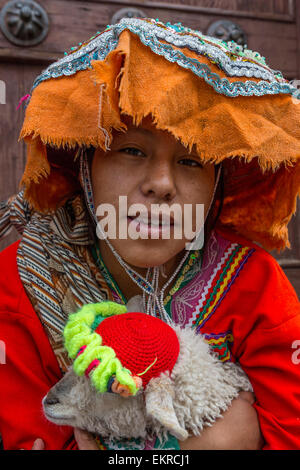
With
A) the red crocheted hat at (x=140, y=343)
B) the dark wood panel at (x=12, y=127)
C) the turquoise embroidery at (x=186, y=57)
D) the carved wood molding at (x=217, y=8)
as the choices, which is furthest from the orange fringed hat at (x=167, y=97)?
the carved wood molding at (x=217, y=8)

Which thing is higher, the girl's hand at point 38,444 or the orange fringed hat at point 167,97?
the orange fringed hat at point 167,97

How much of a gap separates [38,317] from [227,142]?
516mm

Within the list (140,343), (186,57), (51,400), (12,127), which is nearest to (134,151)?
(186,57)

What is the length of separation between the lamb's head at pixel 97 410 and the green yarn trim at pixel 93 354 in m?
0.04

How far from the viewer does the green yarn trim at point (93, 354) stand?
0.66 metres

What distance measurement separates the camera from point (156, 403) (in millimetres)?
688

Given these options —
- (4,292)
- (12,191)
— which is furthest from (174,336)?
(12,191)

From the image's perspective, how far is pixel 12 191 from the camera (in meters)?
1.58

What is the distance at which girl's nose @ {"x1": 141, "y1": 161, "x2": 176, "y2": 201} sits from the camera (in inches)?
34.0

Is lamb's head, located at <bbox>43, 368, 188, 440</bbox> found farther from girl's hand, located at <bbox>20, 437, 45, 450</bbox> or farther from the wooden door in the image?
the wooden door

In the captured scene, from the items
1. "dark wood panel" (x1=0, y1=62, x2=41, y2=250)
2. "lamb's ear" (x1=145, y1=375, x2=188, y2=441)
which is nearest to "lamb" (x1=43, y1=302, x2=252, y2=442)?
"lamb's ear" (x1=145, y1=375, x2=188, y2=441)

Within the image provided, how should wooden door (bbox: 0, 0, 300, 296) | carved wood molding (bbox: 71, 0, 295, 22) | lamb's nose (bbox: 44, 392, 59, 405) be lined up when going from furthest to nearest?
carved wood molding (bbox: 71, 0, 295, 22) < wooden door (bbox: 0, 0, 300, 296) < lamb's nose (bbox: 44, 392, 59, 405)

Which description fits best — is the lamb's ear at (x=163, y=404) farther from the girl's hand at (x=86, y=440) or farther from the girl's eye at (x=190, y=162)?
the girl's eye at (x=190, y=162)

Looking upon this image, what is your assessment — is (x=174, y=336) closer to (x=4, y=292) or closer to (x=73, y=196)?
(x=4, y=292)
